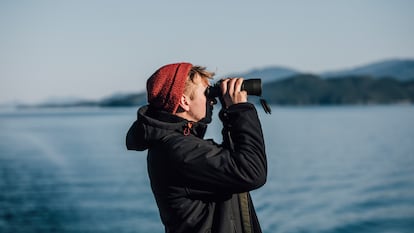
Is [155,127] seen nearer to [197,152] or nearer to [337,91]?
[197,152]

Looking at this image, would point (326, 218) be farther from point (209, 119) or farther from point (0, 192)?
point (209, 119)

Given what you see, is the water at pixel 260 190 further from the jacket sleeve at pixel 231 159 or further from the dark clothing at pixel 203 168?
the jacket sleeve at pixel 231 159

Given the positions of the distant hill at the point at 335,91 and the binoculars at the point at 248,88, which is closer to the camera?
the binoculars at the point at 248,88

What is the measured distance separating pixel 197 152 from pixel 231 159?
11cm

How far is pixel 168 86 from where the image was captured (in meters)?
1.83

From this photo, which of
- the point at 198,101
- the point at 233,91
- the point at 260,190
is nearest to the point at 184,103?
the point at 198,101

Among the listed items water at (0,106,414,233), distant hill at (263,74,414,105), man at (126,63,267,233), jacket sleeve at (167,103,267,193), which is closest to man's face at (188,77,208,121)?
man at (126,63,267,233)

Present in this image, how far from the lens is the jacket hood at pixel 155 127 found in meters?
1.82

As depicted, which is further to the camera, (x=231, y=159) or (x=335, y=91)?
(x=335, y=91)

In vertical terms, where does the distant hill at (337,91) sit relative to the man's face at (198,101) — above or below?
below

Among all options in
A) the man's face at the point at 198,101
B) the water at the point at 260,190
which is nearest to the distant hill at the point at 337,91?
the water at the point at 260,190

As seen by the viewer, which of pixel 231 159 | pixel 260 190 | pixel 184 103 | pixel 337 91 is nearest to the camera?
pixel 231 159

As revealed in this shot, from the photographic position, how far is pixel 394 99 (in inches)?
4510

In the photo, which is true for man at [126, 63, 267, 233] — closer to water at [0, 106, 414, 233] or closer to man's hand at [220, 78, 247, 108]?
man's hand at [220, 78, 247, 108]
